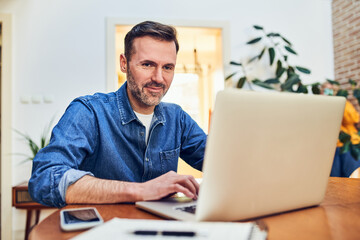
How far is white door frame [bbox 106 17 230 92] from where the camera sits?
3.36 metres

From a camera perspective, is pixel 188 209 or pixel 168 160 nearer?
pixel 188 209

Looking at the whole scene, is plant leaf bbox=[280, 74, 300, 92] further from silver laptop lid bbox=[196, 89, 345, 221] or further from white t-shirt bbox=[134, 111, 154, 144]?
silver laptop lid bbox=[196, 89, 345, 221]

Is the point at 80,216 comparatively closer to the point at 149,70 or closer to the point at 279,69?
the point at 149,70

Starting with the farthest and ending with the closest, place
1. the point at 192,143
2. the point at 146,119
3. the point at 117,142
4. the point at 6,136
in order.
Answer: the point at 6,136, the point at 192,143, the point at 146,119, the point at 117,142

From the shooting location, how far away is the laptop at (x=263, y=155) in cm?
56

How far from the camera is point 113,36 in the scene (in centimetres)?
342

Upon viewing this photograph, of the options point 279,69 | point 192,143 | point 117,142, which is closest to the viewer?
point 117,142

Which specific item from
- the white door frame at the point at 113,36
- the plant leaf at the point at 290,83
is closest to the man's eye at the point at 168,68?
the white door frame at the point at 113,36

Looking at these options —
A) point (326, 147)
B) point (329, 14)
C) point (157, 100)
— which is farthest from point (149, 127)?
point (329, 14)

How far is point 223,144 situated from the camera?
562 mm

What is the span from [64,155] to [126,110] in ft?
1.25

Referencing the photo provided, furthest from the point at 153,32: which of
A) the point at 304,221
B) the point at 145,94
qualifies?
the point at 304,221

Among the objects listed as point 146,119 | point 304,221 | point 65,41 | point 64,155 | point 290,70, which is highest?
point 65,41

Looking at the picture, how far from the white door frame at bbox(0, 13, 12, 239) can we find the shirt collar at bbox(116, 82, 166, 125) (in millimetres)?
2376
